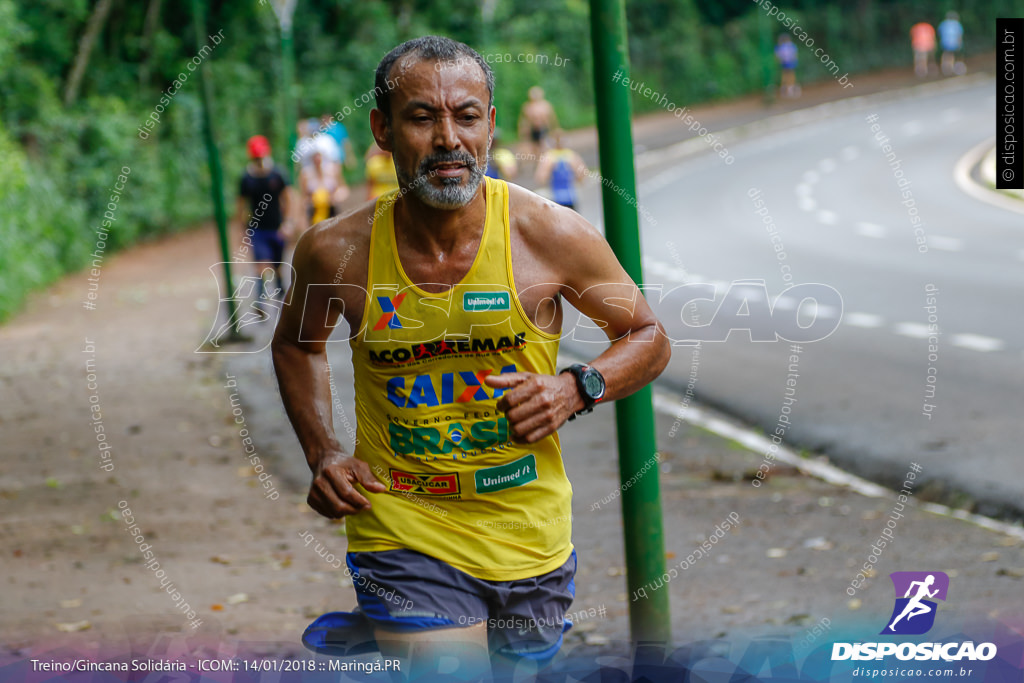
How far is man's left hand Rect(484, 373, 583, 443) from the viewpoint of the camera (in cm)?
277

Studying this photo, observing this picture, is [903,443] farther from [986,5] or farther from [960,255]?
[986,5]

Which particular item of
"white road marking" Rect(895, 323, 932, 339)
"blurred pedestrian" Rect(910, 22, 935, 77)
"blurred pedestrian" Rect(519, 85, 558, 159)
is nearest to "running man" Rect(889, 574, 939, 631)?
"white road marking" Rect(895, 323, 932, 339)

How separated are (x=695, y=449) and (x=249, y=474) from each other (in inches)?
111

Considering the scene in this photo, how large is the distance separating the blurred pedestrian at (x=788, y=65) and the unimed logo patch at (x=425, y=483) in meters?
40.1

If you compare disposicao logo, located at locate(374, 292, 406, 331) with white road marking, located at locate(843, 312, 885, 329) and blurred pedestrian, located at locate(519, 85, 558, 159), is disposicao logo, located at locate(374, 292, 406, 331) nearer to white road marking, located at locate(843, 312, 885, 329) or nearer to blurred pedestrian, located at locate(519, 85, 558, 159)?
white road marking, located at locate(843, 312, 885, 329)

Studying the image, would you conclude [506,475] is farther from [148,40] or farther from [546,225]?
[148,40]

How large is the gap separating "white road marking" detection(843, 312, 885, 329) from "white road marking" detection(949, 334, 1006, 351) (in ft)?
3.21

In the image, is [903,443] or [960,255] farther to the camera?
[960,255]

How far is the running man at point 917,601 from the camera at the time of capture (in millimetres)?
4652

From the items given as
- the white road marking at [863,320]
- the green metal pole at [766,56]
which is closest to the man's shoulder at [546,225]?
the white road marking at [863,320]

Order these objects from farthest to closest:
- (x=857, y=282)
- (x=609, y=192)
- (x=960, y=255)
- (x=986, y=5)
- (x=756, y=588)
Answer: (x=986, y=5)
(x=960, y=255)
(x=857, y=282)
(x=756, y=588)
(x=609, y=192)

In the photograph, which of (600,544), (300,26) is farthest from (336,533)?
(300,26)

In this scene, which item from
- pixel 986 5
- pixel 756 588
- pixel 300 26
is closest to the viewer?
pixel 756 588

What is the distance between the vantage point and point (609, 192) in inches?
141
